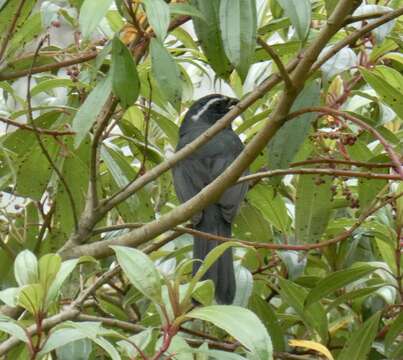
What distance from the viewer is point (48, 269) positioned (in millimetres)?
2000

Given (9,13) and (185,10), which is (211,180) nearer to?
(9,13)

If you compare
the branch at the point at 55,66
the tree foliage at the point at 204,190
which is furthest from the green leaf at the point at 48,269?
the branch at the point at 55,66

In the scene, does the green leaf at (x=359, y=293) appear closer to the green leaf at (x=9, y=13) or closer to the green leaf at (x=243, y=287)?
the green leaf at (x=243, y=287)

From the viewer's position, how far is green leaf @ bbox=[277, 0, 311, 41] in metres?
2.09

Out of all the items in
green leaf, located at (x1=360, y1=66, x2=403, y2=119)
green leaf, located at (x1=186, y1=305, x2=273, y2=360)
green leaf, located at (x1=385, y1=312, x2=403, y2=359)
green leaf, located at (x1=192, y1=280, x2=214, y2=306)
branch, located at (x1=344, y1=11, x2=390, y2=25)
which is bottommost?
green leaf, located at (x1=385, y1=312, x2=403, y2=359)

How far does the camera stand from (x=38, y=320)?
195 cm

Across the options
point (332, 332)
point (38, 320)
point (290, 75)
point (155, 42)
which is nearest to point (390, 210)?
point (332, 332)

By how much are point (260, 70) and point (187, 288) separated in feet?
5.31

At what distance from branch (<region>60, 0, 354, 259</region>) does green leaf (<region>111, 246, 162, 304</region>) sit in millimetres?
479

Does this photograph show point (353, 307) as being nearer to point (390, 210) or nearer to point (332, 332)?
point (332, 332)

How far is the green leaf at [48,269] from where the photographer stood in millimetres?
1981

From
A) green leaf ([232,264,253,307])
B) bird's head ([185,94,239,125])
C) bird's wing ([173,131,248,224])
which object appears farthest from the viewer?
bird's head ([185,94,239,125])

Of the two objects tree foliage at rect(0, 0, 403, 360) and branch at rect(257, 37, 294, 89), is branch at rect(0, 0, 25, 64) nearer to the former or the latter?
tree foliage at rect(0, 0, 403, 360)

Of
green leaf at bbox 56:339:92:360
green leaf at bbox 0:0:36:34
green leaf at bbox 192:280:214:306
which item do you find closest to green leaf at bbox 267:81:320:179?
green leaf at bbox 192:280:214:306
